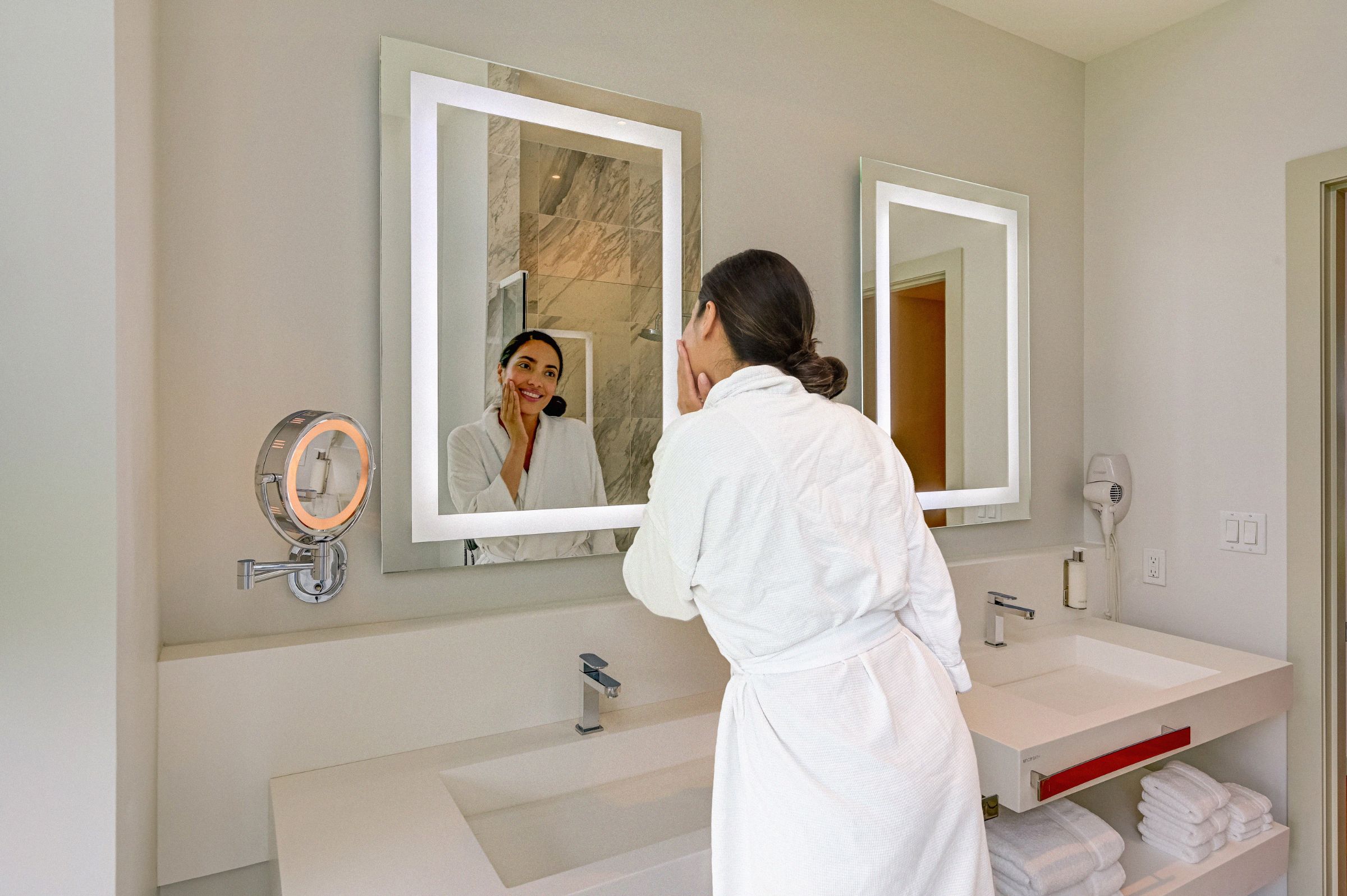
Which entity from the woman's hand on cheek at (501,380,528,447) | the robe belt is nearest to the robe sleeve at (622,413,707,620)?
the robe belt

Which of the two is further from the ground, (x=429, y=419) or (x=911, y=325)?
(x=911, y=325)

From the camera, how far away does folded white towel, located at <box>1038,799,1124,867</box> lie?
1.44 metres

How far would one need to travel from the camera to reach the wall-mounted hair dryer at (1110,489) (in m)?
2.24

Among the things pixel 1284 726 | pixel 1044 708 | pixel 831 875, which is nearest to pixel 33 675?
pixel 831 875

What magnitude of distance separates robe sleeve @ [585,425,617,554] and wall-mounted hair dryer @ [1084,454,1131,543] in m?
1.58

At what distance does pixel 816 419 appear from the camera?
102cm

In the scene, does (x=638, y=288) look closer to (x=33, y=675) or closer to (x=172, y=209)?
(x=172, y=209)

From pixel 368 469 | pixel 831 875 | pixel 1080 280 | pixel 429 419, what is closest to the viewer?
pixel 831 875


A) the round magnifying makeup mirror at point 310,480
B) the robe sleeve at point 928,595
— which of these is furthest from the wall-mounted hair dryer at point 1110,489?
the round magnifying makeup mirror at point 310,480

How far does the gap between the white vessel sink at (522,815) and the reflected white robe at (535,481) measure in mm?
328

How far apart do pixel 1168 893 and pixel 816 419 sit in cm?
134

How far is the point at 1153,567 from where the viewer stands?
221 cm

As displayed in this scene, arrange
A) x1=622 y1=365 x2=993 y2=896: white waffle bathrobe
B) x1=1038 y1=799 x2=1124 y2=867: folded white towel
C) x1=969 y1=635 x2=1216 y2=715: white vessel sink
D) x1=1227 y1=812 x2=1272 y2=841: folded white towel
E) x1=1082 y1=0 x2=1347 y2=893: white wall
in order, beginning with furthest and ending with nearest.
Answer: x1=1082 y1=0 x2=1347 y2=893: white wall
x1=969 y1=635 x2=1216 y2=715: white vessel sink
x1=1227 y1=812 x2=1272 y2=841: folded white towel
x1=1038 y1=799 x2=1124 y2=867: folded white towel
x1=622 y1=365 x2=993 y2=896: white waffle bathrobe

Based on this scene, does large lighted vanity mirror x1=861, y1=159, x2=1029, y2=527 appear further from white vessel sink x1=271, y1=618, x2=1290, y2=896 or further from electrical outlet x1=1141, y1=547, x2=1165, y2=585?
white vessel sink x1=271, y1=618, x2=1290, y2=896
